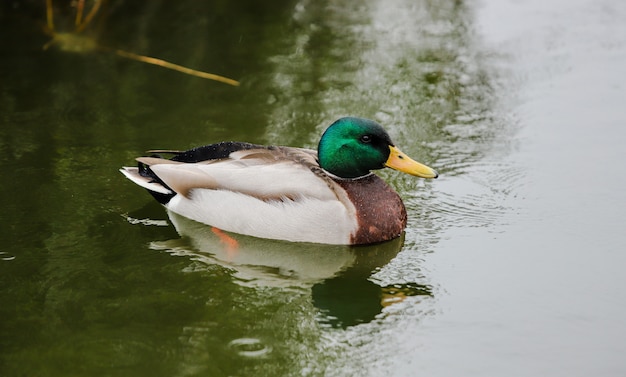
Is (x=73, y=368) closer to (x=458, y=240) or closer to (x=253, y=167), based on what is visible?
(x=253, y=167)

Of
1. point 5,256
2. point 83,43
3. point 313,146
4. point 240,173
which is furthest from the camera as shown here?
point 83,43

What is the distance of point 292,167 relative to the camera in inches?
264

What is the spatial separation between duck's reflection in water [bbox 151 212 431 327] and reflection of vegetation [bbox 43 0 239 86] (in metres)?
2.92

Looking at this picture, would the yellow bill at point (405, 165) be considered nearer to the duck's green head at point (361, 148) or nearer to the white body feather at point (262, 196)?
the duck's green head at point (361, 148)

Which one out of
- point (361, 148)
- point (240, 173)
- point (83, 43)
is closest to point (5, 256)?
point (240, 173)

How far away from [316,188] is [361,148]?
16.0 inches

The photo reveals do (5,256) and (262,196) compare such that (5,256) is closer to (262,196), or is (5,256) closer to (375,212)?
(262,196)

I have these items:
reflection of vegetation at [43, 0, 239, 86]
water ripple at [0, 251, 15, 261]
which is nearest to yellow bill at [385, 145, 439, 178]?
water ripple at [0, 251, 15, 261]

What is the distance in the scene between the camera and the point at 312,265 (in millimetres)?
6488

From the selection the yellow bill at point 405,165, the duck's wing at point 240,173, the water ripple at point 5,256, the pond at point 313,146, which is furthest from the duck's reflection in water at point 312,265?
the water ripple at point 5,256

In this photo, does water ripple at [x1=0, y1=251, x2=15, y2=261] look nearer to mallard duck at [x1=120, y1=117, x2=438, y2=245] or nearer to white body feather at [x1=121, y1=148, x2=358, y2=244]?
white body feather at [x1=121, y1=148, x2=358, y2=244]

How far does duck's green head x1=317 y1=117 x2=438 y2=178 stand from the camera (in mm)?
6633

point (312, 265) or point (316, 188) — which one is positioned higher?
point (316, 188)

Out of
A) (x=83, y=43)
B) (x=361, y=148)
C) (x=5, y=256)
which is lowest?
(x=5, y=256)
